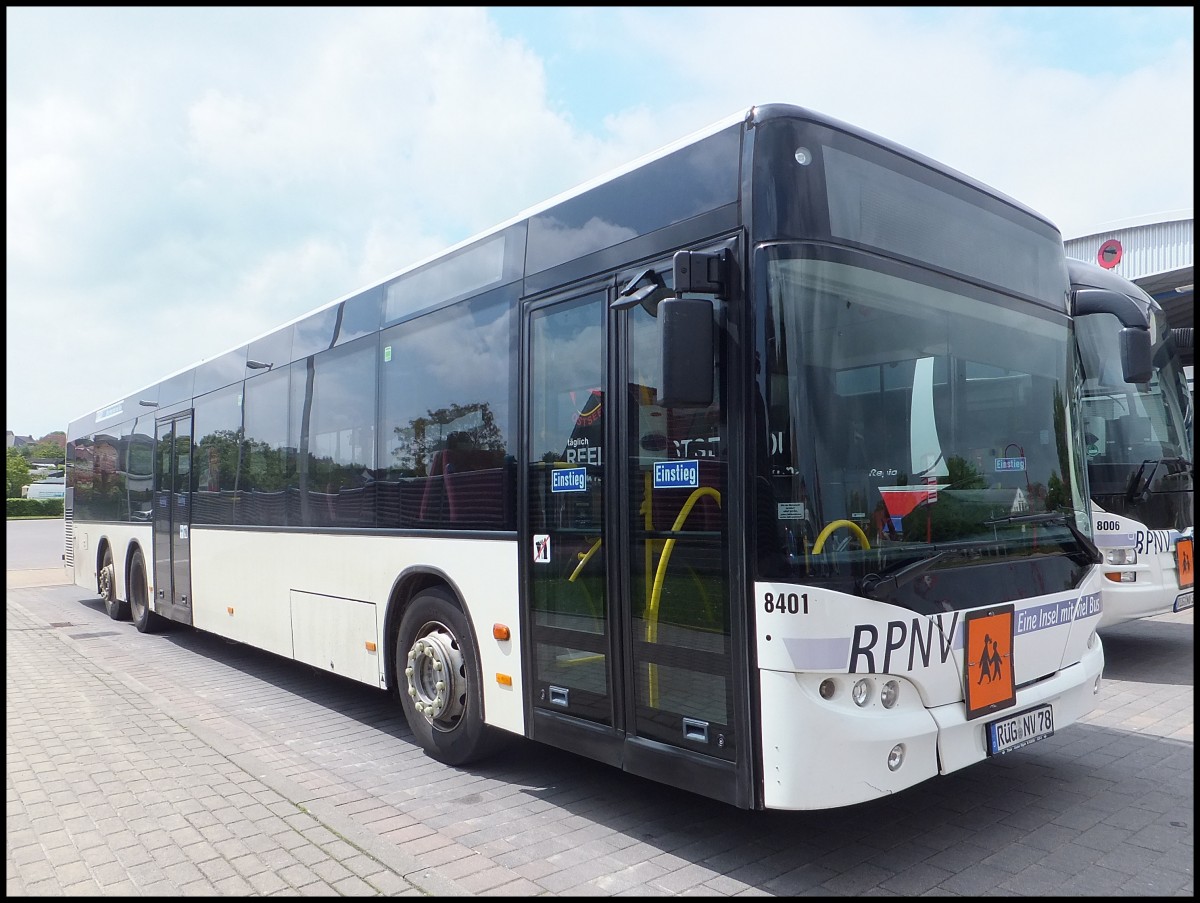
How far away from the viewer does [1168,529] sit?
8.20 m

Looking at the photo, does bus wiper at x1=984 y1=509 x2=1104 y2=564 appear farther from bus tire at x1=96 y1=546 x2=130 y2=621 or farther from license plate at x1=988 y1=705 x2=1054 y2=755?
bus tire at x1=96 y1=546 x2=130 y2=621

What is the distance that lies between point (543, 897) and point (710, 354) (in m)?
2.30

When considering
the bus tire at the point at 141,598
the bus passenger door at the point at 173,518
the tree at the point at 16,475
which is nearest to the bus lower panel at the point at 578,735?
the bus passenger door at the point at 173,518

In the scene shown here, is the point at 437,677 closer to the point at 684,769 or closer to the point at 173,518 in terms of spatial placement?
the point at 684,769

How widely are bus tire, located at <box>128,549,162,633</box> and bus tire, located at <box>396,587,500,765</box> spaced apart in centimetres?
708

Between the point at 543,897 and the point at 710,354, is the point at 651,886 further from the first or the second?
the point at 710,354

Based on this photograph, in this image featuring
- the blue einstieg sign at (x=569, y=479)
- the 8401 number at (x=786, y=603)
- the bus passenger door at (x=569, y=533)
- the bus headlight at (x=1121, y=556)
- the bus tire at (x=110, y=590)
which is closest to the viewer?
the 8401 number at (x=786, y=603)

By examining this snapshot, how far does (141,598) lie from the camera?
11.9 metres

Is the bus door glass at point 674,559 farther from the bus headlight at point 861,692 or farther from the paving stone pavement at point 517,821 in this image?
the paving stone pavement at point 517,821

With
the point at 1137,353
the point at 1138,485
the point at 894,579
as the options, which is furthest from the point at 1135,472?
the point at 894,579

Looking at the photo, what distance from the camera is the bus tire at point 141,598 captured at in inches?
459

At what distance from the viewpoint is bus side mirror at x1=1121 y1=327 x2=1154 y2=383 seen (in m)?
5.49

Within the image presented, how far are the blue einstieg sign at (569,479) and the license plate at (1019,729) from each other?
7.09ft

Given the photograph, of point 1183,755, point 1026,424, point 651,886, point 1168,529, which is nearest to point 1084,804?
point 1183,755
